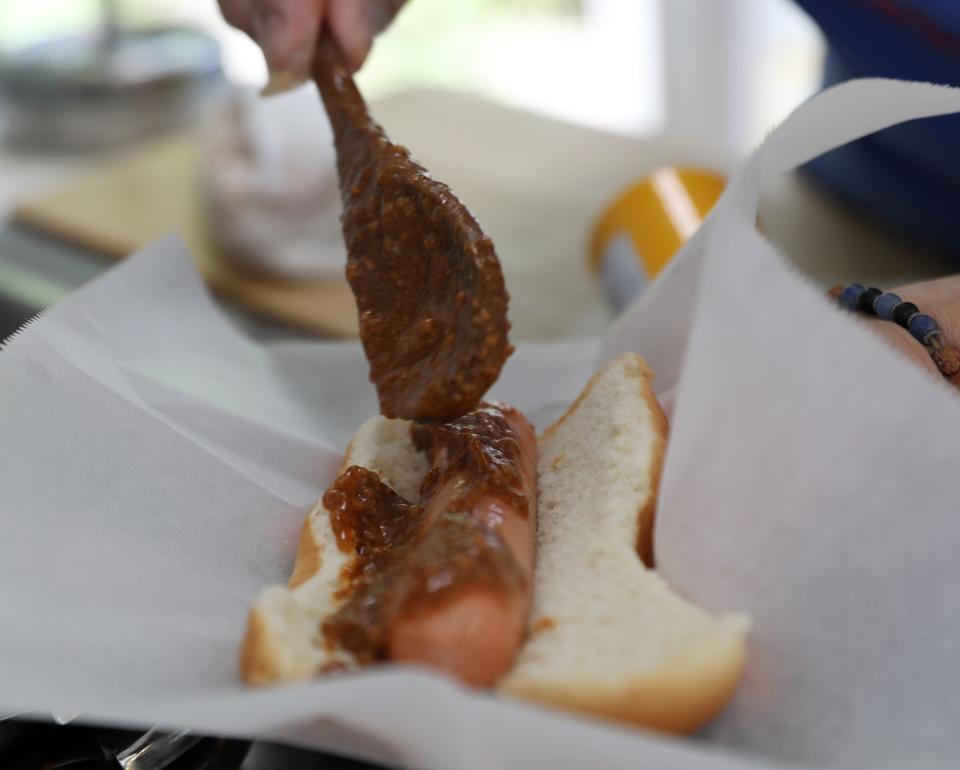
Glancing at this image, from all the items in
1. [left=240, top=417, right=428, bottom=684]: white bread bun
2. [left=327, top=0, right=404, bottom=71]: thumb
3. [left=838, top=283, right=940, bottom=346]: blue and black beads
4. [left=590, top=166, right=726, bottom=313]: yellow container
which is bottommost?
[left=240, top=417, right=428, bottom=684]: white bread bun

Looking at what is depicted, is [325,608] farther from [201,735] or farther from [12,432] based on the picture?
[12,432]

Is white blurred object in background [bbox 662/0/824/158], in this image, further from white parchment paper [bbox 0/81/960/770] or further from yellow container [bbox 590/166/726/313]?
white parchment paper [bbox 0/81/960/770]

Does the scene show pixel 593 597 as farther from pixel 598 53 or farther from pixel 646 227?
pixel 598 53

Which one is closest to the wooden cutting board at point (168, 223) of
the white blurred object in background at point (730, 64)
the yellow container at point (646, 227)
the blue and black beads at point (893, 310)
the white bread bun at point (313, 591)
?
the yellow container at point (646, 227)

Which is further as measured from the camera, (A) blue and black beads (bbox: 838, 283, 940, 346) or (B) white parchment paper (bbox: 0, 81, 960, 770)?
(A) blue and black beads (bbox: 838, 283, 940, 346)

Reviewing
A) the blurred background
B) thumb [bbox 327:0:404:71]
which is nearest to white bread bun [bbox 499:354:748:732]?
the blurred background

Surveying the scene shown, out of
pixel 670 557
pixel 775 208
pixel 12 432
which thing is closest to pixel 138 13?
pixel 775 208
